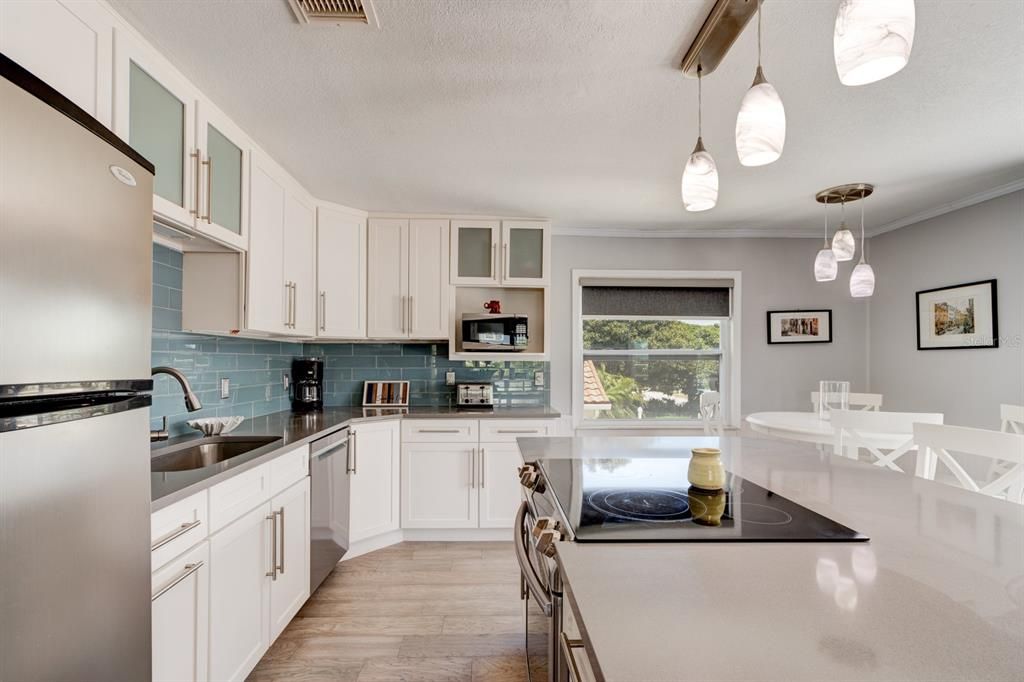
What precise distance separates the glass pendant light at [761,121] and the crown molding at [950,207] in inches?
115

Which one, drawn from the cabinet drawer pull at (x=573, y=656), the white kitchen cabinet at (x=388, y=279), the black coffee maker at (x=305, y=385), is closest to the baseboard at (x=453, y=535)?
the black coffee maker at (x=305, y=385)

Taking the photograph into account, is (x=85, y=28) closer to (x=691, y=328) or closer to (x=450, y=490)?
(x=450, y=490)

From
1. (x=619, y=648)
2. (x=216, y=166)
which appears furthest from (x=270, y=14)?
(x=619, y=648)

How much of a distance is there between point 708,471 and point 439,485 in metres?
2.48

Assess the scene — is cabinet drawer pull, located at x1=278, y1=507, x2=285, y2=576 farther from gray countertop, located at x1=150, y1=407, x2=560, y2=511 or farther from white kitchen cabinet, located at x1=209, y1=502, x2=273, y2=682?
gray countertop, located at x1=150, y1=407, x2=560, y2=511

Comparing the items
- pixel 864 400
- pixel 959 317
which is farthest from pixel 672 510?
pixel 959 317

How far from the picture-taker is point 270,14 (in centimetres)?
155

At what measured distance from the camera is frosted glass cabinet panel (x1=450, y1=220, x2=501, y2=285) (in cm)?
371

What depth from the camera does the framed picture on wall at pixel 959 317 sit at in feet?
10.2

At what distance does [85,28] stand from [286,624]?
7.37 feet

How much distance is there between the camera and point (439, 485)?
3.42 meters

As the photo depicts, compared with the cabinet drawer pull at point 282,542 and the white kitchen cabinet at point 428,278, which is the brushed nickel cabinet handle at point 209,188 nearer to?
the cabinet drawer pull at point 282,542

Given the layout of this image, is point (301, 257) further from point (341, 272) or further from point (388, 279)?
point (388, 279)

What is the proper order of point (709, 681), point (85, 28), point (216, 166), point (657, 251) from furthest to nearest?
point (657, 251)
point (216, 166)
point (85, 28)
point (709, 681)
